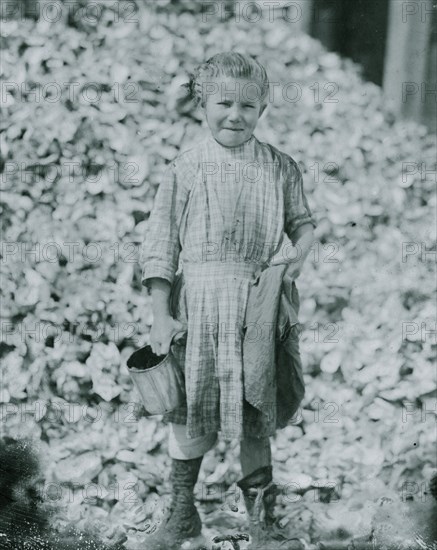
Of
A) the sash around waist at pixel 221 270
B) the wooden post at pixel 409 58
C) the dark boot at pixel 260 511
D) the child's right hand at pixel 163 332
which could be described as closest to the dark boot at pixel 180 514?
the dark boot at pixel 260 511

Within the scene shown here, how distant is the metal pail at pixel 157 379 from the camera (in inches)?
109

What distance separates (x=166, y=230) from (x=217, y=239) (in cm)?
17

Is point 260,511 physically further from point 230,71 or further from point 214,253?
point 230,71

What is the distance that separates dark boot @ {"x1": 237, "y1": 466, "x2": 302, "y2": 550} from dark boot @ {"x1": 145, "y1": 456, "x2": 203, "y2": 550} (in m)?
0.18

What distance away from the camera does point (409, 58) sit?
314cm

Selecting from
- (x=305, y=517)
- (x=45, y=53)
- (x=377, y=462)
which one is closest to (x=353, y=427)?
(x=377, y=462)

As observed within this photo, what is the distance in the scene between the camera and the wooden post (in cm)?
311

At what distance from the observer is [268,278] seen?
9.22 ft

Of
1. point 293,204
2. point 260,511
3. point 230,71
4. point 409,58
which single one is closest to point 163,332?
point 293,204

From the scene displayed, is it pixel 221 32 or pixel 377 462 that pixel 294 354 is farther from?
pixel 221 32

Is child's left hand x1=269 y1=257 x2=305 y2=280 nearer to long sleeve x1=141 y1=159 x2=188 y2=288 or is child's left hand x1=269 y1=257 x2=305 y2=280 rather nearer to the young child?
the young child

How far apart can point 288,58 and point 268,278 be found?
0.88 m

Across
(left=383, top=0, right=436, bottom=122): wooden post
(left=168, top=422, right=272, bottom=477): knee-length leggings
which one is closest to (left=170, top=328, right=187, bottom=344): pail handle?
(left=168, top=422, right=272, bottom=477): knee-length leggings

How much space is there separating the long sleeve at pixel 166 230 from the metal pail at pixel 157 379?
0.24m
